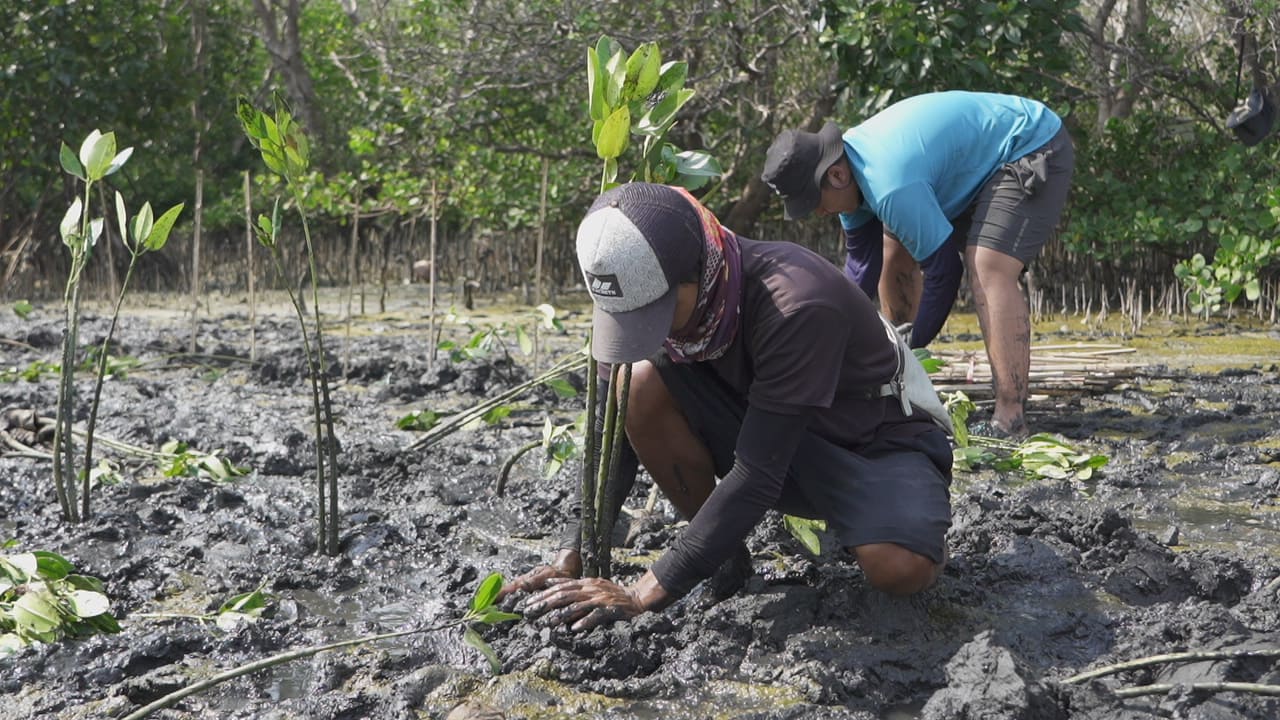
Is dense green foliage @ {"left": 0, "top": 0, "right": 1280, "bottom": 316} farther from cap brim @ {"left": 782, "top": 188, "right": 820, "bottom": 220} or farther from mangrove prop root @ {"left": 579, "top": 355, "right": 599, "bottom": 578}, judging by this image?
mangrove prop root @ {"left": 579, "top": 355, "right": 599, "bottom": 578}

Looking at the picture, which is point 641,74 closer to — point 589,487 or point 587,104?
point 589,487

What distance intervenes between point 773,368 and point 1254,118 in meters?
5.60

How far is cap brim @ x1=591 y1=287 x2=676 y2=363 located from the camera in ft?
6.98

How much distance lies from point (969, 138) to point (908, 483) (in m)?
2.00

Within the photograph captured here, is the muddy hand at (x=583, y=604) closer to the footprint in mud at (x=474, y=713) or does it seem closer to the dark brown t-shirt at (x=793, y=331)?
the footprint in mud at (x=474, y=713)

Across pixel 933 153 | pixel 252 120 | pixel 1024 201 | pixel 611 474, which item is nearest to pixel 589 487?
pixel 611 474

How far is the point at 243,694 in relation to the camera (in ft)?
7.72

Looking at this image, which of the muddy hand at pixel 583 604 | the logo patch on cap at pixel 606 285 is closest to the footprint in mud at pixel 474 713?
the muddy hand at pixel 583 604

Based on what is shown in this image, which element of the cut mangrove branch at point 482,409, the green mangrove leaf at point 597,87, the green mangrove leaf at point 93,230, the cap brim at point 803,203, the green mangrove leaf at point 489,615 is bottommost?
the green mangrove leaf at point 489,615

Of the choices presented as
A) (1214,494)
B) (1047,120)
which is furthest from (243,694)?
(1047,120)

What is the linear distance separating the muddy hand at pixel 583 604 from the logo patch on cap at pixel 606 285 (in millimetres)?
662

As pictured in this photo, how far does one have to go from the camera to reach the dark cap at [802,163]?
3811 mm

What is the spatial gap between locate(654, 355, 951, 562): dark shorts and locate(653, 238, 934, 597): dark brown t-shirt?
0.16 m

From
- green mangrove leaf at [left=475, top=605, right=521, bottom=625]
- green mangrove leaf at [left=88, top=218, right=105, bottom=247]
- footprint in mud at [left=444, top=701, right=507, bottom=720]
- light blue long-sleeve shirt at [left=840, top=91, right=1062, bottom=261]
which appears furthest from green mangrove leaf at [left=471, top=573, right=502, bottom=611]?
light blue long-sleeve shirt at [left=840, top=91, right=1062, bottom=261]
